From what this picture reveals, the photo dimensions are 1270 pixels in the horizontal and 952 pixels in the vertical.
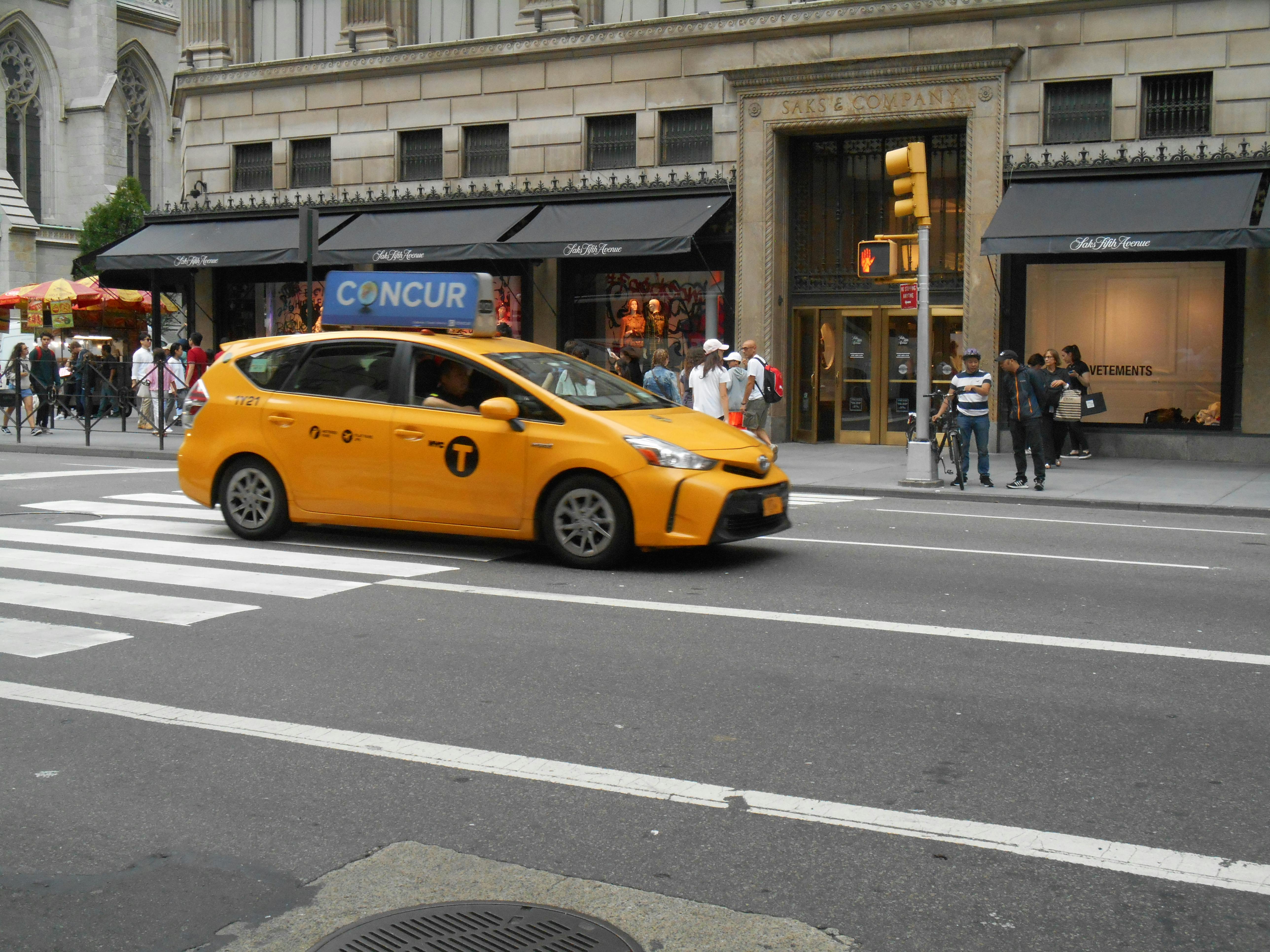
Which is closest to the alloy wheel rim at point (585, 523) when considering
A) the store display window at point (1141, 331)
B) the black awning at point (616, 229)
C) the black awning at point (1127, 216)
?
the black awning at point (1127, 216)

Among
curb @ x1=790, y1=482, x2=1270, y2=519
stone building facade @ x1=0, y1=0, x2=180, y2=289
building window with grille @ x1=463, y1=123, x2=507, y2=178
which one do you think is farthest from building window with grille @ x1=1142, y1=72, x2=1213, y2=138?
stone building facade @ x1=0, y1=0, x2=180, y2=289

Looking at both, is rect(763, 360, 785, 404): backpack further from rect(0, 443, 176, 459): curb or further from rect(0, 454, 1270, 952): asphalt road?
rect(0, 443, 176, 459): curb

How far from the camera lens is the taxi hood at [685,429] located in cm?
933

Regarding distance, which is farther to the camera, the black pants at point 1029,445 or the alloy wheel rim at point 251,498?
the black pants at point 1029,445

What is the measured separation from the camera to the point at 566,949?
140 inches

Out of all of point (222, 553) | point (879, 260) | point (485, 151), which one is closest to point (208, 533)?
point (222, 553)

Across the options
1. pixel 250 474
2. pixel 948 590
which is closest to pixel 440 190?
pixel 250 474

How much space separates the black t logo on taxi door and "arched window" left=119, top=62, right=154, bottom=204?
57287 mm

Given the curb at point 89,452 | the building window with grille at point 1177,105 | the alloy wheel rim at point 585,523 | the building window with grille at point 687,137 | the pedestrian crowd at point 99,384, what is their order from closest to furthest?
the alloy wheel rim at point 585,523 < the building window with grille at point 1177,105 < the curb at point 89,452 < the building window with grille at point 687,137 < the pedestrian crowd at point 99,384

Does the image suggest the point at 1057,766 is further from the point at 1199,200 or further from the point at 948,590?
the point at 1199,200

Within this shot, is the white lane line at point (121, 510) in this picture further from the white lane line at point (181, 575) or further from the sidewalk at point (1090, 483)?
the sidewalk at point (1090, 483)

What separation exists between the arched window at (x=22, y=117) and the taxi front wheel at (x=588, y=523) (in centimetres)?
5473

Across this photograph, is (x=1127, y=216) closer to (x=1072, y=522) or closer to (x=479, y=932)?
(x=1072, y=522)

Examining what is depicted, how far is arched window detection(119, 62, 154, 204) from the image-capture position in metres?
61.4
